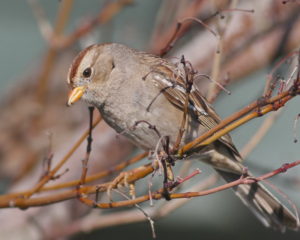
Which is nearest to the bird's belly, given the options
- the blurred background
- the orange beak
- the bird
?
the bird

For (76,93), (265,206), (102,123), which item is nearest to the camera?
(76,93)

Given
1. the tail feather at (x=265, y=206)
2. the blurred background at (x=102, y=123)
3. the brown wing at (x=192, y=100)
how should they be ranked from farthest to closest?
the blurred background at (x=102, y=123)
the tail feather at (x=265, y=206)
the brown wing at (x=192, y=100)

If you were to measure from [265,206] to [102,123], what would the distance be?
56.0 inches

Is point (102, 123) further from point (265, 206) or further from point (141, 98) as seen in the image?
point (265, 206)

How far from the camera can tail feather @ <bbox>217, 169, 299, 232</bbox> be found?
3.22 m

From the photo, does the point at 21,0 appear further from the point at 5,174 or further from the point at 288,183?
the point at 288,183

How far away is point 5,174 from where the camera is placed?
5172 millimetres

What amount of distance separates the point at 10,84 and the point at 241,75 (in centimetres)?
228

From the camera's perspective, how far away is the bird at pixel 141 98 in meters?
3.05

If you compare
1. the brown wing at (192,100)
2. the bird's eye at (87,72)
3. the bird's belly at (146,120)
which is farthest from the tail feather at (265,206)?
the bird's eye at (87,72)

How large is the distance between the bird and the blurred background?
1.58 ft

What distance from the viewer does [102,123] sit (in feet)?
14.2

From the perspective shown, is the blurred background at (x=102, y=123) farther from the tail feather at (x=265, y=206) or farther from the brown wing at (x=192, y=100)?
the brown wing at (x=192, y=100)

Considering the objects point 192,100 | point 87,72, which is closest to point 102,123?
point 87,72
